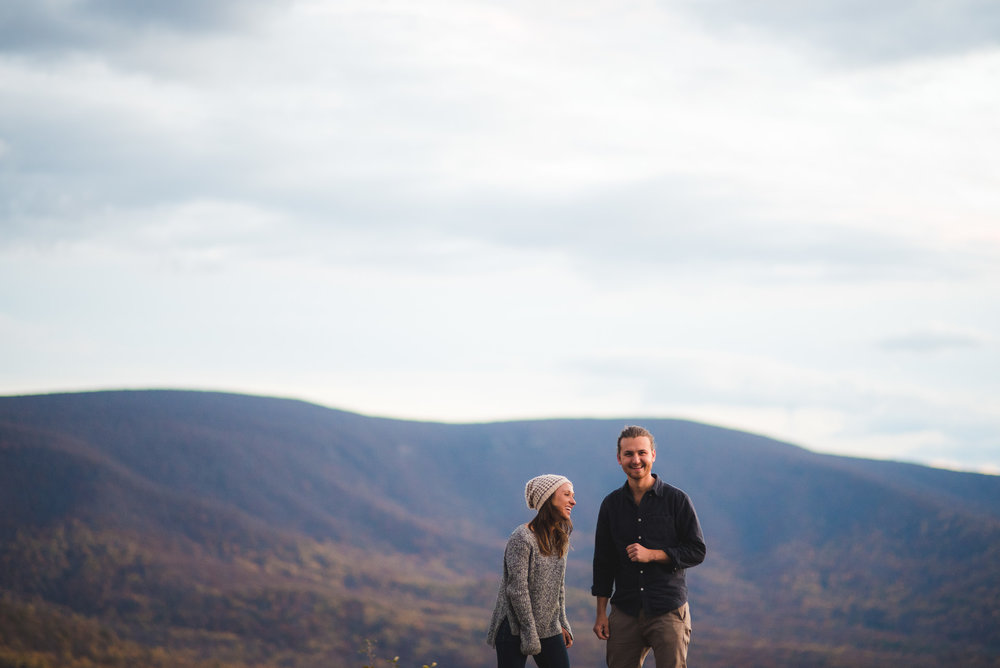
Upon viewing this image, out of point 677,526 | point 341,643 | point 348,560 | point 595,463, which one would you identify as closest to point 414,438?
point 595,463

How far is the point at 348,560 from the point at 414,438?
3212 cm

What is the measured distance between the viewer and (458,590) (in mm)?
65438

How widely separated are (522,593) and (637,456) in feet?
3.92

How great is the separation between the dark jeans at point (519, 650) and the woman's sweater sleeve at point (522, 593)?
0.07m

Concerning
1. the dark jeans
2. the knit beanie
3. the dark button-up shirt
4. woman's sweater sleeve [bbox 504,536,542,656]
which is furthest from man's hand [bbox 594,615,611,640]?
the knit beanie

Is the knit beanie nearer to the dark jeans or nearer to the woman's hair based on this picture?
the woman's hair

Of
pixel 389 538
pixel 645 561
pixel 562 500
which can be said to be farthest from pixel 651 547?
pixel 389 538

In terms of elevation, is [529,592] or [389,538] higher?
[529,592]

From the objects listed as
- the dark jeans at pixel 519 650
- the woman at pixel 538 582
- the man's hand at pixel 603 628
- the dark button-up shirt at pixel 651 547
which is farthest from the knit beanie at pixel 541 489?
the man's hand at pixel 603 628

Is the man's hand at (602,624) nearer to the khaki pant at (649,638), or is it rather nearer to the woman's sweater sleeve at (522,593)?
the khaki pant at (649,638)

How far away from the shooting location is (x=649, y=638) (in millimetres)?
6445

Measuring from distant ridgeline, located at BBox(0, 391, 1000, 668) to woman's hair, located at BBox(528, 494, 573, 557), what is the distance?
41111 millimetres

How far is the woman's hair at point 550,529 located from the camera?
6371 mm

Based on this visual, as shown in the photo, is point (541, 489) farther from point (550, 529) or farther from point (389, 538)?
point (389, 538)
